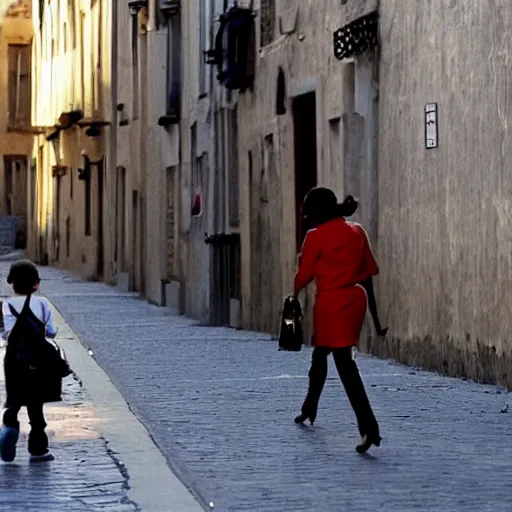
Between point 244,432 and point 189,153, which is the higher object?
point 189,153

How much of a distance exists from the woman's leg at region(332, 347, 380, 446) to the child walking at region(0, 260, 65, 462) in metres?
1.50

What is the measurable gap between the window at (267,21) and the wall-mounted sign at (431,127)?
7.24 metres

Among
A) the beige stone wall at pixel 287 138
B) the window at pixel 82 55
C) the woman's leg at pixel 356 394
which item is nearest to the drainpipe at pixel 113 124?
the window at pixel 82 55

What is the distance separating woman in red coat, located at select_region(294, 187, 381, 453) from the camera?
400 inches

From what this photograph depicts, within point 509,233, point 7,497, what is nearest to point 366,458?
point 7,497

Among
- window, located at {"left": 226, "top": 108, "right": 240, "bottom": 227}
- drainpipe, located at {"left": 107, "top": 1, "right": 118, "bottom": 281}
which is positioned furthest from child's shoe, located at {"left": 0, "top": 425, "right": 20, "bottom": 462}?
drainpipe, located at {"left": 107, "top": 1, "right": 118, "bottom": 281}

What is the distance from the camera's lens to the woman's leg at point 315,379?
34.9 feet

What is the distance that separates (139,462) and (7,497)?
1.22m

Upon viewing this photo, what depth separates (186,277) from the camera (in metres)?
29.1

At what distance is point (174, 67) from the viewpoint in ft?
100

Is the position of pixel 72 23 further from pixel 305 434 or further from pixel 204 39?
pixel 305 434

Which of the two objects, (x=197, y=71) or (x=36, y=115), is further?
(x=36, y=115)

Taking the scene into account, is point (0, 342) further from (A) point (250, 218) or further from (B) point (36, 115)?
(B) point (36, 115)

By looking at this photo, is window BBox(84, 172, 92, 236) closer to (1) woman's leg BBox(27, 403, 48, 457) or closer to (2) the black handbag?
(2) the black handbag
